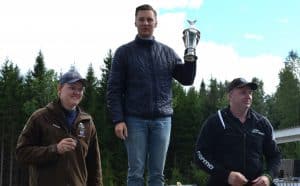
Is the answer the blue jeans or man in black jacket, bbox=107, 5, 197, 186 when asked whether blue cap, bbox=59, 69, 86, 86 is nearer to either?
man in black jacket, bbox=107, 5, 197, 186

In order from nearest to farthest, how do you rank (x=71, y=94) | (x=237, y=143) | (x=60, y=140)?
(x=60, y=140) < (x=71, y=94) < (x=237, y=143)

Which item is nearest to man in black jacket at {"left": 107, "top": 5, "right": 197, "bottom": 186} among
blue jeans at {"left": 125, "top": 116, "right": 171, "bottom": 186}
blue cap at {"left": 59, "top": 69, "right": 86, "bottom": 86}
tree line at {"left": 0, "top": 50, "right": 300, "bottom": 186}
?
blue jeans at {"left": 125, "top": 116, "right": 171, "bottom": 186}

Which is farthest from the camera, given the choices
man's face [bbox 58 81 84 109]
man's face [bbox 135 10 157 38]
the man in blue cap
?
man's face [bbox 135 10 157 38]

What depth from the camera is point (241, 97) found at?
5.32m

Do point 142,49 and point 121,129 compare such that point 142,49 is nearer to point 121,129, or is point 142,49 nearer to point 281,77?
point 121,129

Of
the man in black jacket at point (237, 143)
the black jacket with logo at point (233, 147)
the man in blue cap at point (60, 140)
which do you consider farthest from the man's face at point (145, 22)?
the black jacket with logo at point (233, 147)

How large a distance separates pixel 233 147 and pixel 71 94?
1.65m

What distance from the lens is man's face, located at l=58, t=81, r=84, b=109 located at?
500 centimetres

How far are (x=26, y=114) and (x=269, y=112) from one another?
43595 millimetres

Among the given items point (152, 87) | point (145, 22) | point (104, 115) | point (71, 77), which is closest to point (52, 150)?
point (71, 77)

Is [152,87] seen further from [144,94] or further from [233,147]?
[233,147]

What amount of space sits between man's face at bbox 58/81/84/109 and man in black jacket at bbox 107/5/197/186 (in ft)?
1.52

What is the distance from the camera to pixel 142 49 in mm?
5645

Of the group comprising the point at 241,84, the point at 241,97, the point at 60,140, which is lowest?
the point at 60,140
